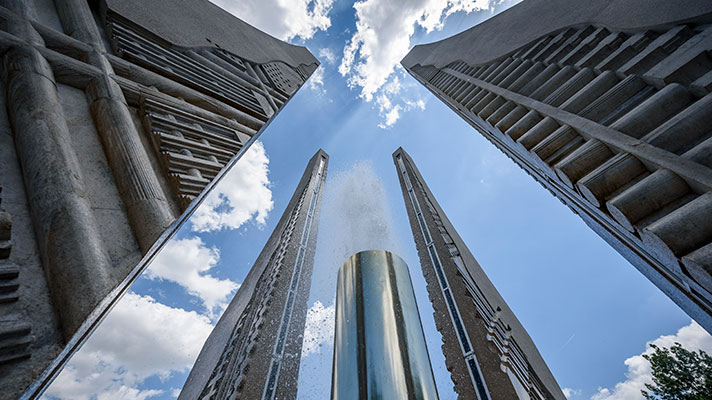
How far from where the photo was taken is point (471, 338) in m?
4.01

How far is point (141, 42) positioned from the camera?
270cm

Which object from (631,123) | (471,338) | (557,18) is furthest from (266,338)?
(557,18)

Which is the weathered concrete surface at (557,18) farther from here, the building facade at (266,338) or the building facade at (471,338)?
the building facade at (266,338)

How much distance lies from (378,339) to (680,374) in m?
15.8

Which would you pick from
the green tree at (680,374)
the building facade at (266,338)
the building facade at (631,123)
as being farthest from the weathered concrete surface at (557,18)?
the green tree at (680,374)

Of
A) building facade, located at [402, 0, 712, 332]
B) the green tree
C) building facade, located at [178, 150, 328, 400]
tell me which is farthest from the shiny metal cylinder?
the green tree

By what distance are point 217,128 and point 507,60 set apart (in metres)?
4.08

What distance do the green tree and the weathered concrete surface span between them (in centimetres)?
1302

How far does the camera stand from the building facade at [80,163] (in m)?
0.84

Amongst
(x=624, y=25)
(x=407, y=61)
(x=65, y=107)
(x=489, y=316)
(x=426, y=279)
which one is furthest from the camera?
(x=407, y=61)

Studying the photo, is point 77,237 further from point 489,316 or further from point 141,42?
point 489,316

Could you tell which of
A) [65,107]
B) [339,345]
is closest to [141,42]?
[65,107]

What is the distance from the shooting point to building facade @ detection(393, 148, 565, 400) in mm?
3471

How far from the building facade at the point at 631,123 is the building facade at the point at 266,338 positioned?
405 centimetres
